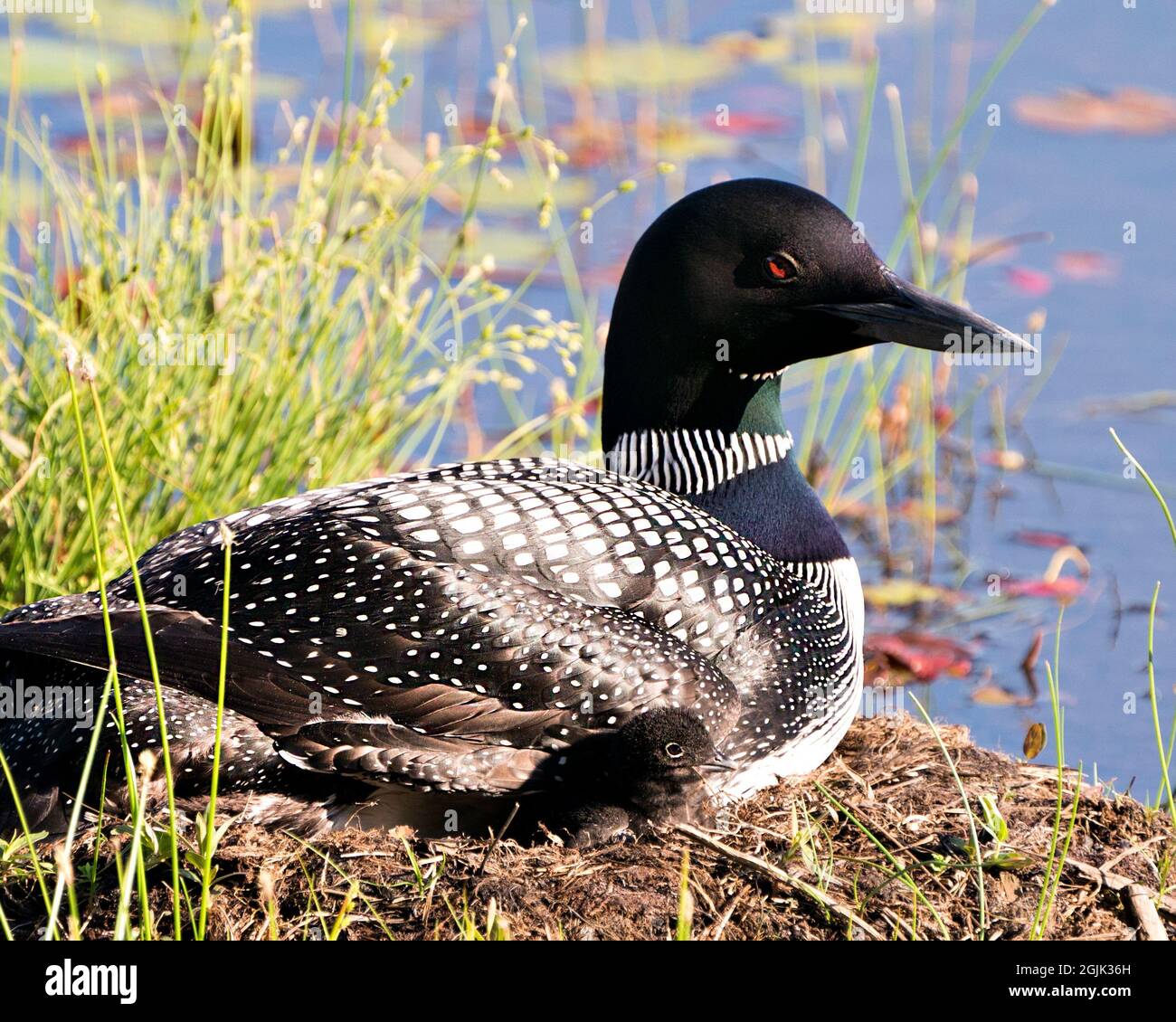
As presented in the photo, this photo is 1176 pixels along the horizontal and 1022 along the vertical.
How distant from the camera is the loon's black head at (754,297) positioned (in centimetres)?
323

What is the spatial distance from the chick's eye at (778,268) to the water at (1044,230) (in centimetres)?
166

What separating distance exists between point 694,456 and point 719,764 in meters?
0.74

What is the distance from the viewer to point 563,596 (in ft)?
9.59

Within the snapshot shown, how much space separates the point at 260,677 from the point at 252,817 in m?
0.26

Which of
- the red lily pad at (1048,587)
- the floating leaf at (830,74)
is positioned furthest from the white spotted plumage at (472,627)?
the floating leaf at (830,74)

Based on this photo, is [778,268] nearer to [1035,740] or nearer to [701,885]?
[1035,740]

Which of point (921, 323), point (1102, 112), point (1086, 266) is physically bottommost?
point (1086, 266)

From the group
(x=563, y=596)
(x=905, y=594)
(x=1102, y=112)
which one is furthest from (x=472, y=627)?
(x=1102, y=112)

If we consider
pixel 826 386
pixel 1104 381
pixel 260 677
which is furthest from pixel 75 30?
pixel 260 677

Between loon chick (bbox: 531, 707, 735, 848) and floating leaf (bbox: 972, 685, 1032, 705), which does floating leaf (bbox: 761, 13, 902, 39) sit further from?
loon chick (bbox: 531, 707, 735, 848)

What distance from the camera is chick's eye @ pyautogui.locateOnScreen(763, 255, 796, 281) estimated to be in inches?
127

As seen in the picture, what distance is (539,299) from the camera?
5.78 meters

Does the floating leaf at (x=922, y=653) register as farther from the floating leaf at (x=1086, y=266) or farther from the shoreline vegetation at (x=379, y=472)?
the floating leaf at (x=1086, y=266)
